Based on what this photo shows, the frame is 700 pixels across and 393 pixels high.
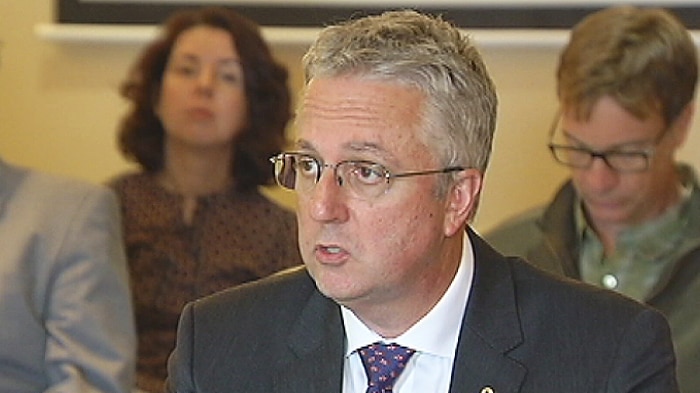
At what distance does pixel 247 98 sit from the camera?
3.11 m

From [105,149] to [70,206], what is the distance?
1048mm

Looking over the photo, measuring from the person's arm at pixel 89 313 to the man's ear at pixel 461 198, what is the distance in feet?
2.82

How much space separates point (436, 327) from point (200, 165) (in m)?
1.38

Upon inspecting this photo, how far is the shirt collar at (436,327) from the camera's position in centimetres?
183

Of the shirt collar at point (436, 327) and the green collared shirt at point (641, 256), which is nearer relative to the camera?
the shirt collar at point (436, 327)

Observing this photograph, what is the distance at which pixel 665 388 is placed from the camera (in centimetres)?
180

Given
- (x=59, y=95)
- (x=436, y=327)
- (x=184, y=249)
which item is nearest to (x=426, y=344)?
(x=436, y=327)

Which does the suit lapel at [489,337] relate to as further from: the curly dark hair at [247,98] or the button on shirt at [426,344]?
the curly dark hair at [247,98]

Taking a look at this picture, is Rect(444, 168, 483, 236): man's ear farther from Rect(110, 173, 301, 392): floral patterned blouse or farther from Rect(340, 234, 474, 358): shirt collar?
Rect(110, 173, 301, 392): floral patterned blouse

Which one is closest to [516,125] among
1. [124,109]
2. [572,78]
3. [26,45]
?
[572,78]

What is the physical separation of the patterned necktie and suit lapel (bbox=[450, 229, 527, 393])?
68mm

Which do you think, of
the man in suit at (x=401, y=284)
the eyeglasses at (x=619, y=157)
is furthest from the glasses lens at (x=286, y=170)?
the eyeglasses at (x=619, y=157)

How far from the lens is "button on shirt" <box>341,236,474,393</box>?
1823 mm

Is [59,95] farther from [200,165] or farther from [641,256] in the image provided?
[641,256]
